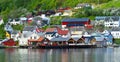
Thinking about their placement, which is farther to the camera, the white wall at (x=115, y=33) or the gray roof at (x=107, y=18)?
the gray roof at (x=107, y=18)

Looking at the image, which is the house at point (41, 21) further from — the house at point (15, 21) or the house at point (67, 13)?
the house at point (67, 13)

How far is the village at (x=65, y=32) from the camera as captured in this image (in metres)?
70.9

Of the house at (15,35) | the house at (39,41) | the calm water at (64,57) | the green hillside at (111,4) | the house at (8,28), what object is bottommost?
the calm water at (64,57)

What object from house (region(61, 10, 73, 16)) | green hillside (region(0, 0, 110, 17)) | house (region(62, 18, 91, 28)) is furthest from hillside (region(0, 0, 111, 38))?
house (region(62, 18, 91, 28))

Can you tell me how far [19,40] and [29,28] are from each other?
7.03 meters

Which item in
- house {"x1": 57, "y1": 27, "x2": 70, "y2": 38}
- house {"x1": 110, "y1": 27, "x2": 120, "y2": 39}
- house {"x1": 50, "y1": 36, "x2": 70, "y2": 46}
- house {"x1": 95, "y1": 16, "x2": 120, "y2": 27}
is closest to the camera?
house {"x1": 50, "y1": 36, "x2": 70, "y2": 46}

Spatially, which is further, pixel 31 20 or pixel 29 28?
pixel 31 20

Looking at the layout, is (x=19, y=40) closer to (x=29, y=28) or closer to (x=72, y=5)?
(x=29, y=28)

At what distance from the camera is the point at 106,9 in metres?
92.6

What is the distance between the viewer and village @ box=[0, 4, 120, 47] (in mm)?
70938

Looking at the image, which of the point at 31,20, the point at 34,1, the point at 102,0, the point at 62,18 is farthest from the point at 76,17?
the point at 34,1

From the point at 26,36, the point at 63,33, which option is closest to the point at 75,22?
the point at 63,33

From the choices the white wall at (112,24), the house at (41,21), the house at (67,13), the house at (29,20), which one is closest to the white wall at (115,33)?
the white wall at (112,24)

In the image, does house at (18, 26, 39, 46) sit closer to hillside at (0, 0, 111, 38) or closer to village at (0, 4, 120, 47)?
village at (0, 4, 120, 47)
